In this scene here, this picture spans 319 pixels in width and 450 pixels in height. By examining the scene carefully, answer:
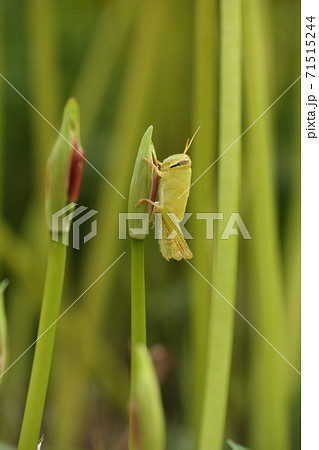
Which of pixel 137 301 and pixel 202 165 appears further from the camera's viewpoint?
pixel 202 165

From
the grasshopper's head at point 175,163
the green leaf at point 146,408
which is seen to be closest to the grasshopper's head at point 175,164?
the grasshopper's head at point 175,163

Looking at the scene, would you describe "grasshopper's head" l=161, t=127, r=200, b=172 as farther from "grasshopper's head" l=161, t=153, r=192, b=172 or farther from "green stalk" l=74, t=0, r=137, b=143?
"green stalk" l=74, t=0, r=137, b=143

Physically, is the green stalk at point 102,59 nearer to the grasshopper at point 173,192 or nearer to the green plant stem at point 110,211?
the green plant stem at point 110,211

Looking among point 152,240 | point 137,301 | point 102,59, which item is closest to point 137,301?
point 137,301

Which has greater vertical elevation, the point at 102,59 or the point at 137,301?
the point at 102,59

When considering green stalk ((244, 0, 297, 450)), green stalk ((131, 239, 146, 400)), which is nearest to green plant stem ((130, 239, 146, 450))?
green stalk ((131, 239, 146, 400))

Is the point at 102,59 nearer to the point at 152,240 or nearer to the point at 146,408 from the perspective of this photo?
the point at 152,240

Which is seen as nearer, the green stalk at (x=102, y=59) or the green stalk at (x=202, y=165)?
the green stalk at (x=202, y=165)
